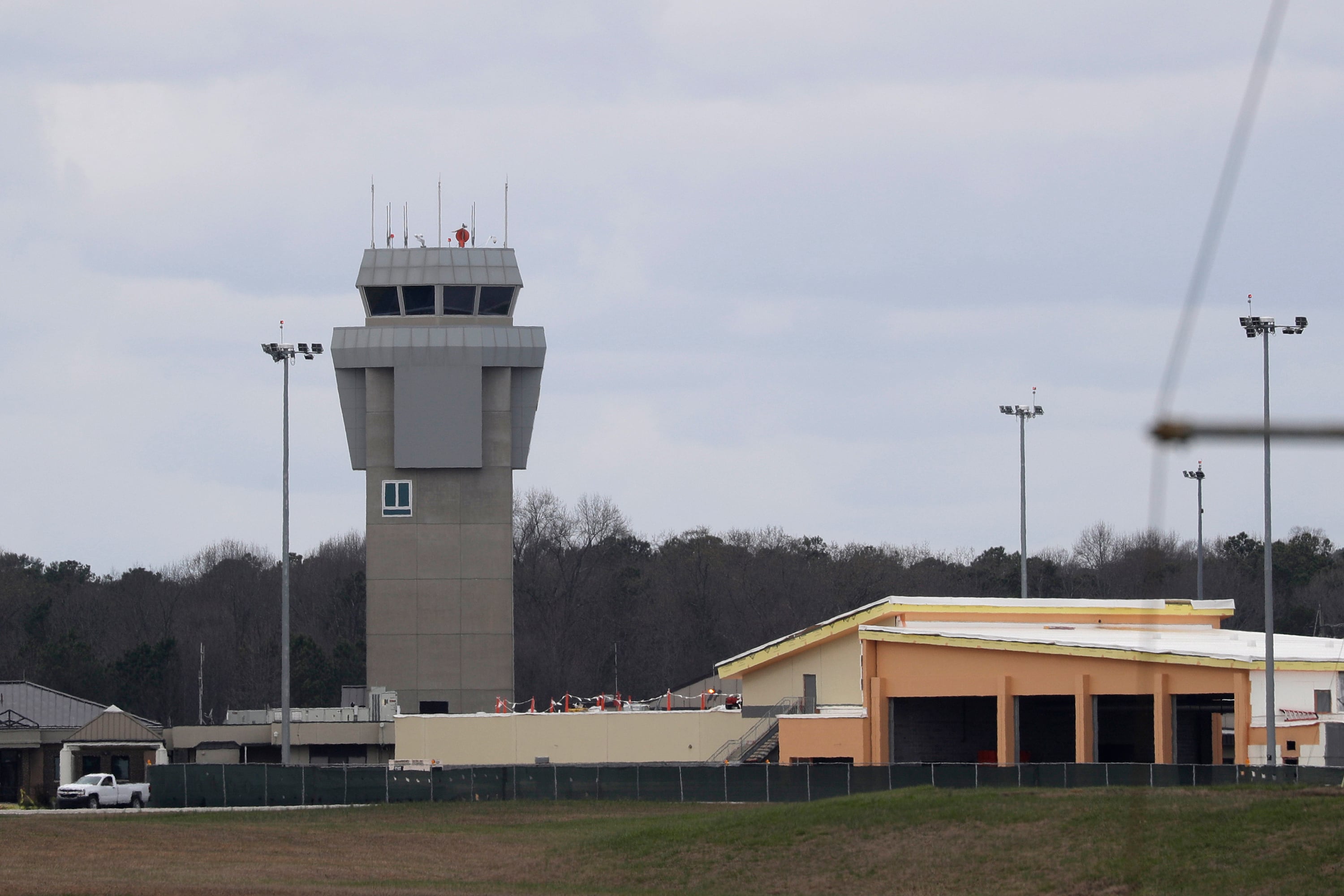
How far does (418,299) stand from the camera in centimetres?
9544

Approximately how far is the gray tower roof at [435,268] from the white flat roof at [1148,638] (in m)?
36.4

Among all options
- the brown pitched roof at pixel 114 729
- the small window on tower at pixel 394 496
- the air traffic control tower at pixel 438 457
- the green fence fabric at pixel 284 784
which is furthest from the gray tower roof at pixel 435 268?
the green fence fabric at pixel 284 784

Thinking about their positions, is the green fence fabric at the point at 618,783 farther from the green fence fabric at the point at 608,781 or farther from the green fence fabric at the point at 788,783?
the green fence fabric at the point at 788,783

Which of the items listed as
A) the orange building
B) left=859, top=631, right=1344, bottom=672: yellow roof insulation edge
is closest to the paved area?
the orange building

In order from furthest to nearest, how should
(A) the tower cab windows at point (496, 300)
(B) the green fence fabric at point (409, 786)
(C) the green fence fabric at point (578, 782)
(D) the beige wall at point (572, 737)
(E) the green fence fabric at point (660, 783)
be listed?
(A) the tower cab windows at point (496, 300) < (D) the beige wall at point (572, 737) < (B) the green fence fabric at point (409, 786) < (C) the green fence fabric at point (578, 782) < (E) the green fence fabric at point (660, 783)

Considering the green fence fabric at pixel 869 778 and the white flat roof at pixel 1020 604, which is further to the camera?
the white flat roof at pixel 1020 604

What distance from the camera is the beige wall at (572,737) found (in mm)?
74812

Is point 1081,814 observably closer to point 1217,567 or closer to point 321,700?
point 321,700

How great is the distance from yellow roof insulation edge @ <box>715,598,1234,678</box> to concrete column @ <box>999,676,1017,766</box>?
262 inches

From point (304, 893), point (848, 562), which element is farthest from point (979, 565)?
point (304, 893)

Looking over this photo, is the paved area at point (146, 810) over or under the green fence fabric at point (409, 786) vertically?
under

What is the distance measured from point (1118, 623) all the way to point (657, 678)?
7056 centimetres

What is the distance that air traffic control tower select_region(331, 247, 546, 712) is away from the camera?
9344cm

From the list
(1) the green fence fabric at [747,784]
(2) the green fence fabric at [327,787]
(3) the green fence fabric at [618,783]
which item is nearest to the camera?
(1) the green fence fabric at [747,784]
